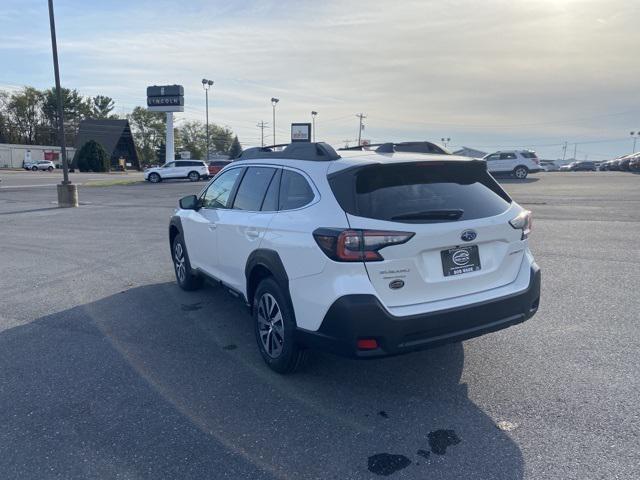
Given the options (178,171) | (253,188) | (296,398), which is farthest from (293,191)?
(178,171)

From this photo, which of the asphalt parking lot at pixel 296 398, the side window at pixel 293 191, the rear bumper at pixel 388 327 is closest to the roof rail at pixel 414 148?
the side window at pixel 293 191

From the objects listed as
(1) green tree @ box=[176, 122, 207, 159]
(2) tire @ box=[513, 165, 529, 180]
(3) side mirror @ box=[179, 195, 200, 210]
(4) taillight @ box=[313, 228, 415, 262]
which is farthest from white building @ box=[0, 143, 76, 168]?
(4) taillight @ box=[313, 228, 415, 262]

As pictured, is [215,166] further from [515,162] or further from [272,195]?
[272,195]

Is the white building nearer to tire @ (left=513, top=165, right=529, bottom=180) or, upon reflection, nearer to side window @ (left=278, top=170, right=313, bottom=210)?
tire @ (left=513, top=165, right=529, bottom=180)

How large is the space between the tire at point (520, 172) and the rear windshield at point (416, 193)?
29615 millimetres

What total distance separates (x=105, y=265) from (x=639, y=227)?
10949mm

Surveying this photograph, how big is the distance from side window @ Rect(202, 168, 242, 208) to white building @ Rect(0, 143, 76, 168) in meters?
84.7

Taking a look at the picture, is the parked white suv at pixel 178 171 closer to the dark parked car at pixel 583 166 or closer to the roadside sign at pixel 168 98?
the roadside sign at pixel 168 98

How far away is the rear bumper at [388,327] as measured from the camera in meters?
3.13

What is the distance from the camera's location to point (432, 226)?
327 cm

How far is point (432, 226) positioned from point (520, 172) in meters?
30.6

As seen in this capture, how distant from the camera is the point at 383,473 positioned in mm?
2715

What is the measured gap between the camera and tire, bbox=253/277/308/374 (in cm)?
365

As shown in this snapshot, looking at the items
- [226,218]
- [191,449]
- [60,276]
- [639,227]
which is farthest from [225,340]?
[639,227]
